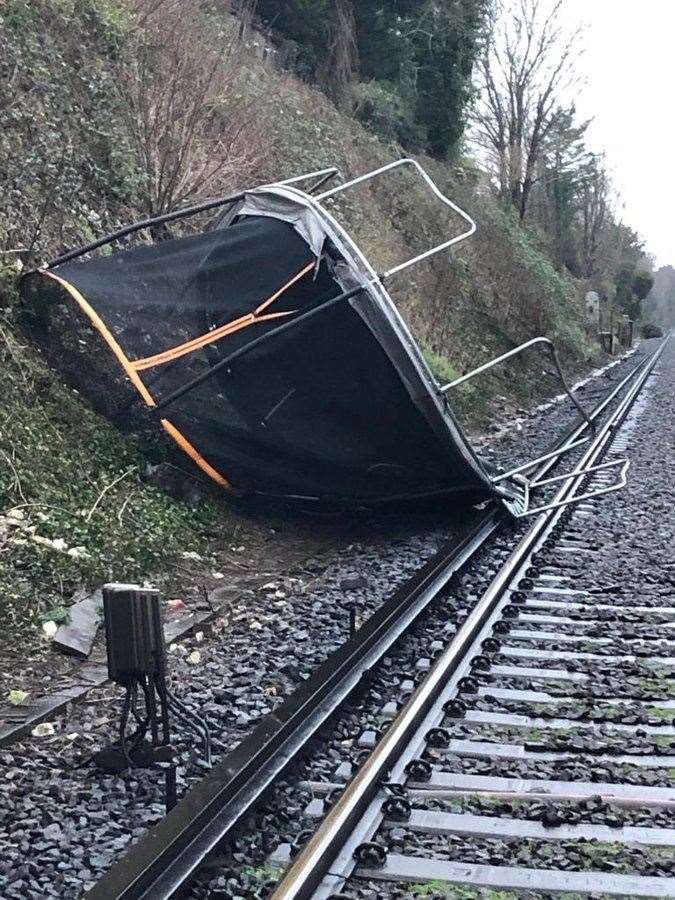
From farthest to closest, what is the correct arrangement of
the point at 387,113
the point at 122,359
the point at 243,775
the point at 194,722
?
the point at 387,113 < the point at 122,359 < the point at 194,722 < the point at 243,775

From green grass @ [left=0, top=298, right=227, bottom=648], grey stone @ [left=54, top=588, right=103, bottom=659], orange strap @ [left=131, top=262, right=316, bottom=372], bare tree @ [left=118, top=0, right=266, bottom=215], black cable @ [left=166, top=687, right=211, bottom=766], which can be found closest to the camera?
black cable @ [left=166, top=687, right=211, bottom=766]

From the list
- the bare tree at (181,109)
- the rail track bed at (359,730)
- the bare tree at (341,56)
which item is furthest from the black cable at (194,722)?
the bare tree at (341,56)

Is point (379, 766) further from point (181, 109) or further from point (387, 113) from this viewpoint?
point (387, 113)

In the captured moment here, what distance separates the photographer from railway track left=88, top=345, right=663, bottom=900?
10.7 feet

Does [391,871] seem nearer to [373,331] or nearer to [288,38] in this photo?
[373,331]

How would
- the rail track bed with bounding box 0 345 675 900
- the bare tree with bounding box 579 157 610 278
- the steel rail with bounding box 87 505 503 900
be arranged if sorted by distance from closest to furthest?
the steel rail with bounding box 87 505 503 900, the rail track bed with bounding box 0 345 675 900, the bare tree with bounding box 579 157 610 278

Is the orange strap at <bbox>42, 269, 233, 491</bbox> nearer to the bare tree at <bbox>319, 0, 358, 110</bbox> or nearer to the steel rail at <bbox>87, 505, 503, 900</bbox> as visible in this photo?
the steel rail at <bbox>87, 505, 503, 900</bbox>

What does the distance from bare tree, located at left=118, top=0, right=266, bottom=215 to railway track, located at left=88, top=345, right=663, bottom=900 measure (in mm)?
6207

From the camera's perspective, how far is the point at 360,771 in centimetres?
397

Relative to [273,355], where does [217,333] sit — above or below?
above

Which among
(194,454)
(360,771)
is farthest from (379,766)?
(194,454)

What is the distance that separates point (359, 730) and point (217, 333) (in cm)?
434

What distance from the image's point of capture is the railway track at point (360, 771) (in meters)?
3.26

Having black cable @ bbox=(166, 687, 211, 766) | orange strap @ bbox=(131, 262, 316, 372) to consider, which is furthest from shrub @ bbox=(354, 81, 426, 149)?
black cable @ bbox=(166, 687, 211, 766)
